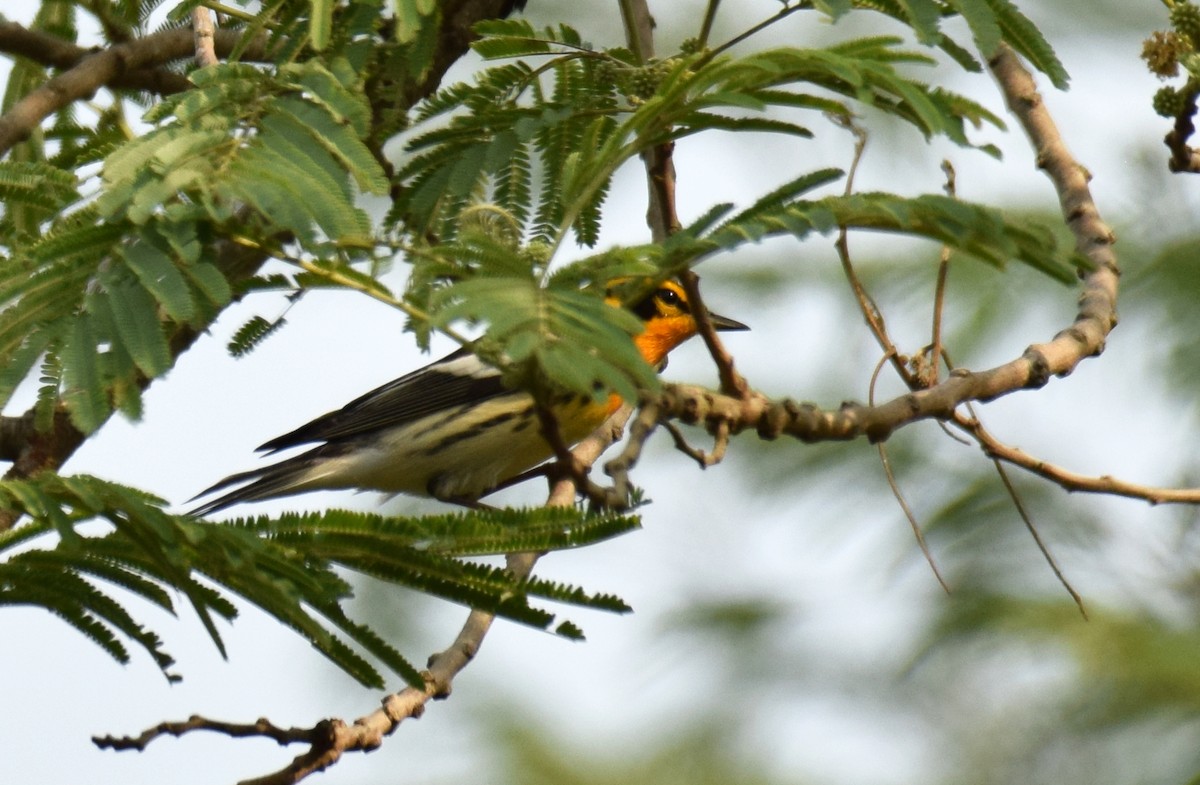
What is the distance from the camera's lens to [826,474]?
6.02 meters

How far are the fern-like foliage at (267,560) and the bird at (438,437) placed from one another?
2.01 metres

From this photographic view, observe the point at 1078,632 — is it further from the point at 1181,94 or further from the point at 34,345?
the point at 34,345

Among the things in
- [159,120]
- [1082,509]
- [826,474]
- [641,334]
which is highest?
[826,474]

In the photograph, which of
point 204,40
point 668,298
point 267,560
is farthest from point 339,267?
point 668,298

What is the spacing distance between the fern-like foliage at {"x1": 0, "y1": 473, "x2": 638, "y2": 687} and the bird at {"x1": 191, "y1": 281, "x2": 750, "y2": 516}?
2.01 m

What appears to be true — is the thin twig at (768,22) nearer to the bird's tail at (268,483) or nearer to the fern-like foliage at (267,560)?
the fern-like foliage at (267,560)

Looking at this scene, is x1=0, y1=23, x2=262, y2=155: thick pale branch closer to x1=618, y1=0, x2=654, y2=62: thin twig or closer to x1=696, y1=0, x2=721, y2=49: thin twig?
x1=618, y1=0, x2=654, y2=62: thin twig

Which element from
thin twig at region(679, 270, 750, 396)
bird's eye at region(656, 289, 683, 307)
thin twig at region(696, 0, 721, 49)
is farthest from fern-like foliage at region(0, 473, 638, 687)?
bird's eye at region(656, 289, 683, 307)

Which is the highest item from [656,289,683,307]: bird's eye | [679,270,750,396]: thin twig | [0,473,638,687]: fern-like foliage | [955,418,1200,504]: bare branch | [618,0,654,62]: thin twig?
[656,289,683,307]: bird's eye

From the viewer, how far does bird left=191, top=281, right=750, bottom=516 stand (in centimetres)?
448

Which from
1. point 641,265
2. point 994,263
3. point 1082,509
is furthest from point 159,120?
point 1082,509

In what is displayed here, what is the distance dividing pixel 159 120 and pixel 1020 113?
6.41 ft

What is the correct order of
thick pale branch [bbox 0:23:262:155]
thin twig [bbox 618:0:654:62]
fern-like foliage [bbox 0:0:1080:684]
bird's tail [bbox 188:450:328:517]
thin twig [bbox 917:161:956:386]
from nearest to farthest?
fern-like foliage [bbox 0:0:1080:684] < thin twig [bbox 618:0:654:62] < thin twig [bbox 917:161:956:386] < thick pale branch [bbox 0:23:262:155] < bird's tail [bbox 188:450:328:517]

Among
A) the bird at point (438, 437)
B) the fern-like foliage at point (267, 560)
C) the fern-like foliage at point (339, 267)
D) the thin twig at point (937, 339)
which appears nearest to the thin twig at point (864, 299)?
the thin twig at point (937, 339)
